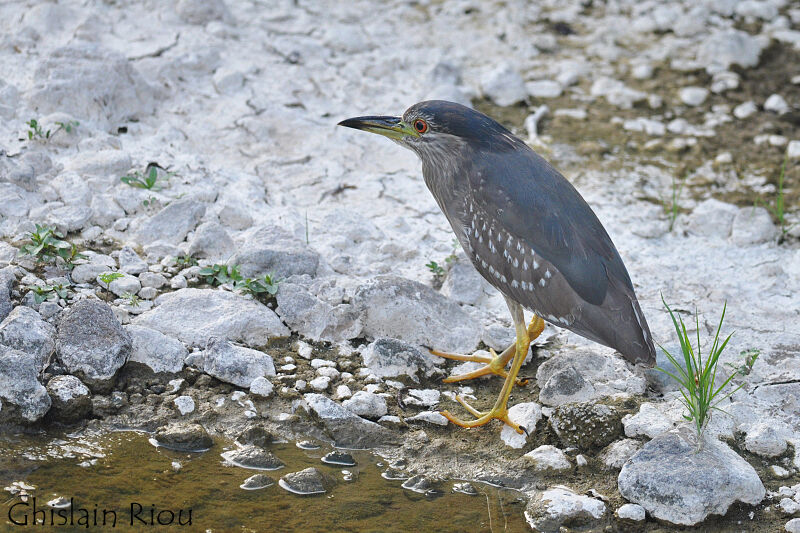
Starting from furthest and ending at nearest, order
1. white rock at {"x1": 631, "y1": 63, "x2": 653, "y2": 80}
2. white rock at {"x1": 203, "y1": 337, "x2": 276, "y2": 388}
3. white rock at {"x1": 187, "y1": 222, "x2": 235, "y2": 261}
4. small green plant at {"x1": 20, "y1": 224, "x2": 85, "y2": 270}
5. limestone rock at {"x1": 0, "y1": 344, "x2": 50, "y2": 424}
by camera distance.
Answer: white rock at {"x1": 631, "y1": 63, "x2": 653, "y2": 80} → white rock at {"x1": 187, "y1": 222, "x2": 235, "y2": 261} → small green plant at {"x1": 20, "y1": 224, "x2": 85, "y2": 270} → white rock at {"x1": 203, "y1": 337, "x2": 276, "y2": 388} → limestone rock at {"x1": 0, "y1": 344, "x2": 50, "y2": 424}

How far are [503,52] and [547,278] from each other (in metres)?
4.04

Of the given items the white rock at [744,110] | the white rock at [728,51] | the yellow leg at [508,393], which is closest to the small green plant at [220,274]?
the yellow leg at [508,393]

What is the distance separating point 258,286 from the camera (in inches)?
194

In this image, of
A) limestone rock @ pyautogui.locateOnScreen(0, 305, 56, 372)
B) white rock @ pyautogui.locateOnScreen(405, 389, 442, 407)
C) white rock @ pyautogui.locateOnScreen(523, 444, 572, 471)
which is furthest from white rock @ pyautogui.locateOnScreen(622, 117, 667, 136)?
limestone rock @ pyautogui.locateOnScreen(0, 305, 56, 372)

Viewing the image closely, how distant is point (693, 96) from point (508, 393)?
12.9ft

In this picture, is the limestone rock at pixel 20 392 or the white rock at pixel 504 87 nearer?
the limestone rock at pixel 20 392

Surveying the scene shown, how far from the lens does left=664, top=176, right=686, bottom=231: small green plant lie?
5.83 metres

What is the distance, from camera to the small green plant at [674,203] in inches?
230

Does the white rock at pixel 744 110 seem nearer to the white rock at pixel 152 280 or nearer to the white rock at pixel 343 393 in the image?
the white rock at pixel 343 393

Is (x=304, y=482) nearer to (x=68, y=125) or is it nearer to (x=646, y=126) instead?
(x=68, y=125)

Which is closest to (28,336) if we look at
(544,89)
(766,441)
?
(766,441)

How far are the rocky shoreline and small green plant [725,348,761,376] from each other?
0.03 metres

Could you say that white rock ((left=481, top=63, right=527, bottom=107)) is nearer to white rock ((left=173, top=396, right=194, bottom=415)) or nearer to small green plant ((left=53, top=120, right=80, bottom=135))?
small green plant ((left=53, top=120, right=80, bottom=135))

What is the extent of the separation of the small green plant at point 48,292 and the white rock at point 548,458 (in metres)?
2.45
